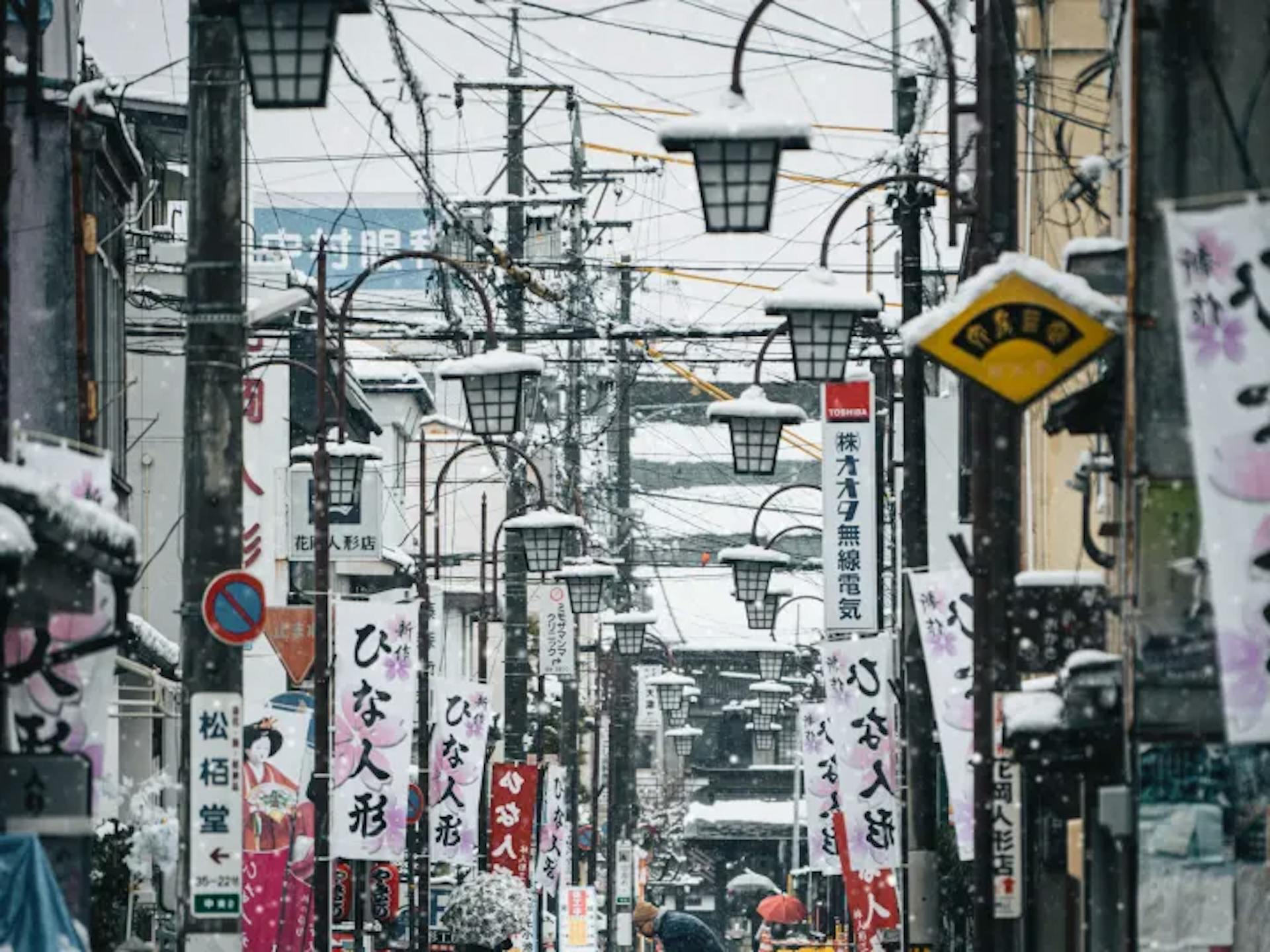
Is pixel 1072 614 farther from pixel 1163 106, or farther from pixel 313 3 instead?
pixel 313 3

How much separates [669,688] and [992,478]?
57.9 metres

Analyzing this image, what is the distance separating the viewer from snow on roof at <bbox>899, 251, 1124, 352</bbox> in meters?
13.9

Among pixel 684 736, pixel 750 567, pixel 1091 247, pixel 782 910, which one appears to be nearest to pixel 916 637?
pixel 1091 247

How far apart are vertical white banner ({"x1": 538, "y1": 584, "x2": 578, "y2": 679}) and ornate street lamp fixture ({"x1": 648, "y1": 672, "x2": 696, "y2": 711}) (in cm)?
1987

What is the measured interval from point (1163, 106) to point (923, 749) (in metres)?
9.28

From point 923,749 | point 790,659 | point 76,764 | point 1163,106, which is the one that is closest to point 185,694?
point 76,764

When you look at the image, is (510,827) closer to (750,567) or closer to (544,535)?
(750,567)

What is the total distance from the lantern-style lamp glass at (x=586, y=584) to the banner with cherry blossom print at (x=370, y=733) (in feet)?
38.3

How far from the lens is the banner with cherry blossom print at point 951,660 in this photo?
2020cm

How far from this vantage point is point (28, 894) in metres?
12.8

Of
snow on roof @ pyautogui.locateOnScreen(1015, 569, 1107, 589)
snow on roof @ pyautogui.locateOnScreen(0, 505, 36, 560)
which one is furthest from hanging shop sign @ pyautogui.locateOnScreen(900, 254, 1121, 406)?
snow on roof @ pyautogui.locateOnScreen(0, 505, 36, 560)

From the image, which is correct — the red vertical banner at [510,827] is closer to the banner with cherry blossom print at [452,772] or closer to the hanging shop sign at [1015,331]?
the banner with cherry blossom print at [452,772]

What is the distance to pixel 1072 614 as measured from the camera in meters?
18.2

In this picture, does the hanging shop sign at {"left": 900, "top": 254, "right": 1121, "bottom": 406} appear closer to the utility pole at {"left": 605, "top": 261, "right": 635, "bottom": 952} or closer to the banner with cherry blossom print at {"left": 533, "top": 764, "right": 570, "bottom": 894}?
the utility pole at {"left": 605, "top": 261, "right": 635, "bottom": 952}
